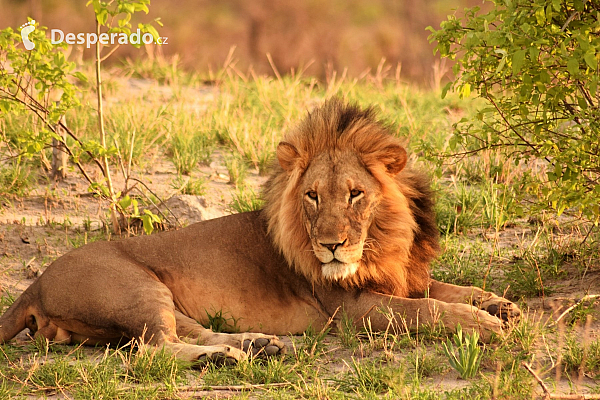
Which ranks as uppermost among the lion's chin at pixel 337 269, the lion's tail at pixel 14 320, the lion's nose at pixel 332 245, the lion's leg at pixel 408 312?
→ the lion's nose at pixel 332 245

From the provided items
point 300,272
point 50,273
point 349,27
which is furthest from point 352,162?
point 349,27

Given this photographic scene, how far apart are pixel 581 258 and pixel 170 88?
23.5 feet

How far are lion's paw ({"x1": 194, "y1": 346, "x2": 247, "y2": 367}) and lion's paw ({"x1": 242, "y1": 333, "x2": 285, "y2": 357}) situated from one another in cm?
13

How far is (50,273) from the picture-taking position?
16.1 feet

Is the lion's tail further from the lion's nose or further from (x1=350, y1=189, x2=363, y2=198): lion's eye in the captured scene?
(x1=350, y1=189, x2=363, y2=198): lion's eye

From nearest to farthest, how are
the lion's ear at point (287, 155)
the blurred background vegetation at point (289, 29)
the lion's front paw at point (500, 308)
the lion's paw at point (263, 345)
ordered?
1. the lion's paw at point (263, 345)
2. the lion's front paw at point (500, 308)
3. the lion's ear at point (287, 155)
4. the blurred background vegetation at point (289, 29)

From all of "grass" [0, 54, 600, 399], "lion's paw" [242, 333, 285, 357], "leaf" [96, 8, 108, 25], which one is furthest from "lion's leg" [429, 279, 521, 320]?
"leaf" [96, 8, 108, 25]

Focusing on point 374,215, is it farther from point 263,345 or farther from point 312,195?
point 263,345

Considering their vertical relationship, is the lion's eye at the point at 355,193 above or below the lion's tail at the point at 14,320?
above

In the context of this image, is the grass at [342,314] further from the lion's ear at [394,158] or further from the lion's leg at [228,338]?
the lion's ear at [394,158]

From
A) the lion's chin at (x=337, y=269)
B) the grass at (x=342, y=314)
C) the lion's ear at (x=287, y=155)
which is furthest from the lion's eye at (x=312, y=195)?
the grass at (x=342, y=314)

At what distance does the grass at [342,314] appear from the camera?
3938mm

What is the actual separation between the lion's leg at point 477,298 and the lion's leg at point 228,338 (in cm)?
123

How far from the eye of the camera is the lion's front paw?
15.4ft
